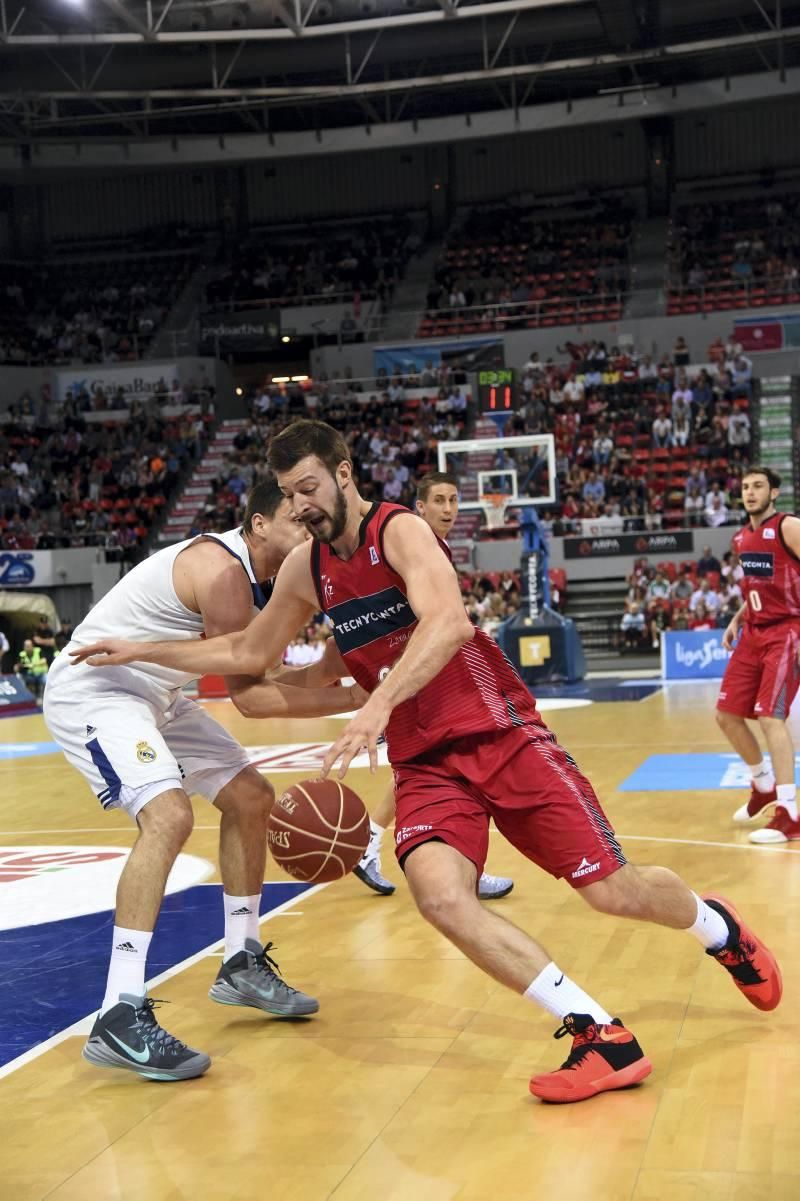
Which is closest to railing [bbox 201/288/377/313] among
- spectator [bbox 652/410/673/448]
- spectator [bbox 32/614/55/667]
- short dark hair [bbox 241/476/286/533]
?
spectator [bbox 652/410/673/448]

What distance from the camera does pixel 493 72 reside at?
3036 centimetres

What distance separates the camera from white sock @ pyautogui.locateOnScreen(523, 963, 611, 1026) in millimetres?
3873

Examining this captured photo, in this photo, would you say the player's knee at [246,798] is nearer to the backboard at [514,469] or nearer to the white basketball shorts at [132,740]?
the white basketball shorts at [132,740]

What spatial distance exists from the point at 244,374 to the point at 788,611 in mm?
32451

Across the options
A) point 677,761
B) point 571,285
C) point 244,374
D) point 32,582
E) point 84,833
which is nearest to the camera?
point 84,833

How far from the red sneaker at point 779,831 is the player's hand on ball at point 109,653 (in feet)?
14.9

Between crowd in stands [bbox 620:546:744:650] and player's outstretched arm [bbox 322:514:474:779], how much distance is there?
19.8 meters

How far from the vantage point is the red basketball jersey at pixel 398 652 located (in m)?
4.10

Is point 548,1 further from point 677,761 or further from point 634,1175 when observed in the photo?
point 634,1175

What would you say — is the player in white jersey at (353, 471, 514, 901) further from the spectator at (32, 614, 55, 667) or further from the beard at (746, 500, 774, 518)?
the spectator at (32, 614, 55, 667)

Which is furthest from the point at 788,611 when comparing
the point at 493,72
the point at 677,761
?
the point at 493,72

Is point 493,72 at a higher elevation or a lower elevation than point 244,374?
higher

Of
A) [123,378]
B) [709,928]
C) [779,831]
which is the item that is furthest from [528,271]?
[709,928]

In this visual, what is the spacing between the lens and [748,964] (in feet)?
14.3
